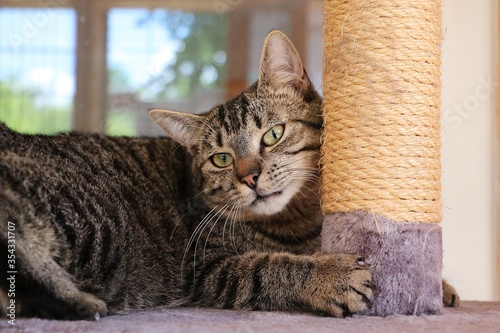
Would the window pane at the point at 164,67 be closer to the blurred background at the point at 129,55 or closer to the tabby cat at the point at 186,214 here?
the blurred background at the point at 129,55

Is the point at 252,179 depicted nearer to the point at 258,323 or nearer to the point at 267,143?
the point at 267,143

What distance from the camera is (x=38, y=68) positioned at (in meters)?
3.61

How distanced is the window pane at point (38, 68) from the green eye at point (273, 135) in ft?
6.88

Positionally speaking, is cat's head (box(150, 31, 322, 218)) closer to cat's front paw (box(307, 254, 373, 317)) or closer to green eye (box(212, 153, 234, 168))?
green eye (box(212, 153, 234, 168))

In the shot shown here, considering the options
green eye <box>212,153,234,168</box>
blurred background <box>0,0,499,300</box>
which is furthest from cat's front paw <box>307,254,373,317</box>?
blurred background <box>0,0,499,300</box>

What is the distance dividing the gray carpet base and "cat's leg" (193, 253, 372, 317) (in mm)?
42

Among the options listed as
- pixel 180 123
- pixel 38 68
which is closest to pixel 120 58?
pixel 38 68

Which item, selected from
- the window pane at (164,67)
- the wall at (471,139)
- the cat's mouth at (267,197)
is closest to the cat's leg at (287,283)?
the cat's mouth at (267,197)

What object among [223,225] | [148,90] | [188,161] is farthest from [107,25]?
[223,225]

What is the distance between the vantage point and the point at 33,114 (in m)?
3.60

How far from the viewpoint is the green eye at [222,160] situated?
188cm

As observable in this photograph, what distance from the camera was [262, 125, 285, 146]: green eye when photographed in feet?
5.86

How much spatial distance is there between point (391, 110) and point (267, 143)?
1.41ft

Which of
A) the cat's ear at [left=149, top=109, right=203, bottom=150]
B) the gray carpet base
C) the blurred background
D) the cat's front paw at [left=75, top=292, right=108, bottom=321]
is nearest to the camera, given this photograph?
the gray carpet base
